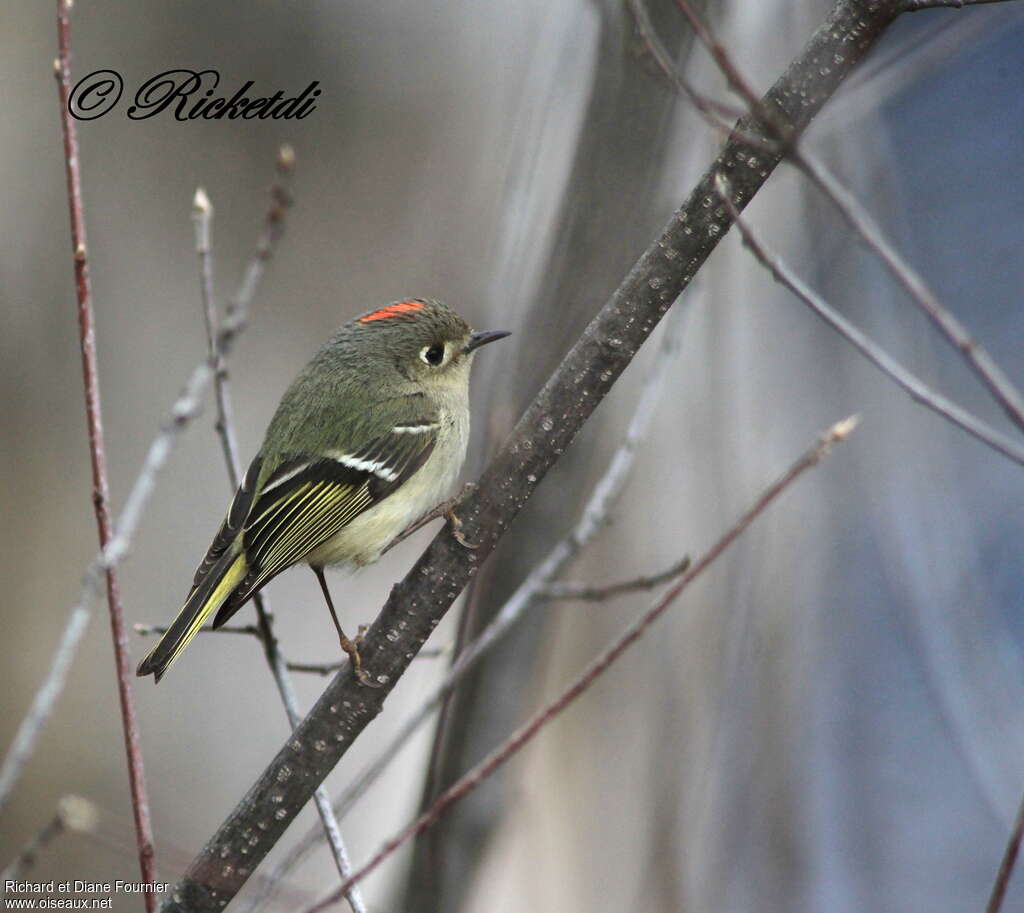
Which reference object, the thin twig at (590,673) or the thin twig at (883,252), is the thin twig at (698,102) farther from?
the thin twig at (590,673)

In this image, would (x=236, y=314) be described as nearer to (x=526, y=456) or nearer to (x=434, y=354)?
(x=434, y=354)

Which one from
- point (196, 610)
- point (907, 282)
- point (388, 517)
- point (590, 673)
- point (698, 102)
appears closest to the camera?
point (907, 282)

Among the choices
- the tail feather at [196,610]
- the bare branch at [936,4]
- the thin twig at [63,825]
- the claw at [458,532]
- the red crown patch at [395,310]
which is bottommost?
the thin twig at [63,825]

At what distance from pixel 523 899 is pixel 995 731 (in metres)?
1.68

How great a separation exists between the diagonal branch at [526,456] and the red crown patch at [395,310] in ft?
3.99

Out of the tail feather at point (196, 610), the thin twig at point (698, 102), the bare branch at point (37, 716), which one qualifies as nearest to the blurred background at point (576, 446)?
the thin twig at point (698, 102)

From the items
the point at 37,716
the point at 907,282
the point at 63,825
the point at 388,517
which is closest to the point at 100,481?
the point at 37,716

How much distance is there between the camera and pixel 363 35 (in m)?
4.78

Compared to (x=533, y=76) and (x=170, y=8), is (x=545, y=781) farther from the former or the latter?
(x=170, y=8)

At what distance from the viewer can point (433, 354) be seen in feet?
8.64

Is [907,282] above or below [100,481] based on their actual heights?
below

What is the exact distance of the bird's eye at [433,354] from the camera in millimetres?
2619

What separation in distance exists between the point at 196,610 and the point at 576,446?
999 mm

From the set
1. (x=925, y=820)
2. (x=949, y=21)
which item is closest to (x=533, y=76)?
(x=949, y=21)
